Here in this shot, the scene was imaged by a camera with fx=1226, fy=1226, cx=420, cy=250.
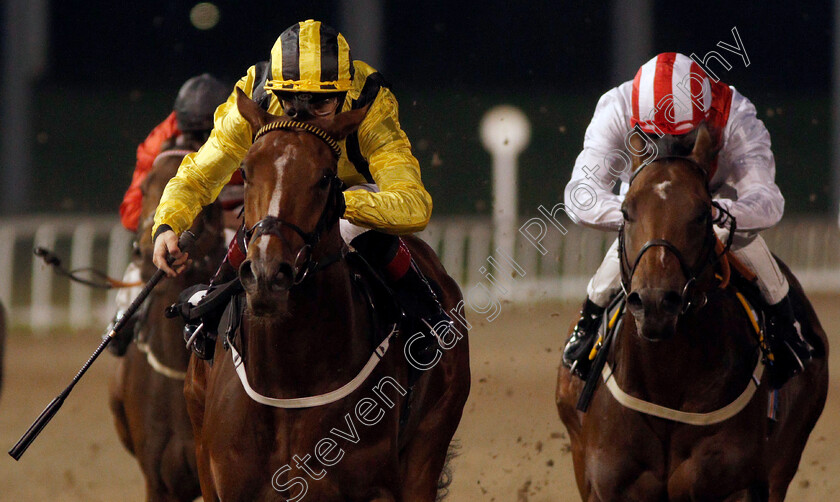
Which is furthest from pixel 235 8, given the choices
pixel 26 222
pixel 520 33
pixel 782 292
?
pixel 782 292

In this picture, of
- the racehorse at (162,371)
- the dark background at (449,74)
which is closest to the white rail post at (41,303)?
the racehorse at (162,371)

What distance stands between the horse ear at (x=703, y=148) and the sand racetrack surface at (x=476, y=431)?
157cm

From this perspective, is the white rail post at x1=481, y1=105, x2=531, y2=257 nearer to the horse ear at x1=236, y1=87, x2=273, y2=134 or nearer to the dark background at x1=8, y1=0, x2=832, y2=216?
the dark background at x1=8, y1=0, x2=832, y2=216

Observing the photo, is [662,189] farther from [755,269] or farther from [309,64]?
[309,64]

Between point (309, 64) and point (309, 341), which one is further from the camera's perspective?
point (309, 64)

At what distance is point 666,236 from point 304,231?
40.8 inches

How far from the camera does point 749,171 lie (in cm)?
400

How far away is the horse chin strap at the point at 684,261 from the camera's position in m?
3.34

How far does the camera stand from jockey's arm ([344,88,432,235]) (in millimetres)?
3205

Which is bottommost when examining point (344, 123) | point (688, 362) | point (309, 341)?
point (688, 362)

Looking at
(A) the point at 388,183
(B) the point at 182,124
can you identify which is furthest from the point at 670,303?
(B) the point at 182,124

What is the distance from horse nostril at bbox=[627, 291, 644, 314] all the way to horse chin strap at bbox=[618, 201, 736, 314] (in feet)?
0.23

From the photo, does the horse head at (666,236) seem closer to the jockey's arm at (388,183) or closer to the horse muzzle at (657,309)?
the horse muzzle at (657,309)

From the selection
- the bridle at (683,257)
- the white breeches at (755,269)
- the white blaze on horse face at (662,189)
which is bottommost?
the white breeches at (755,269)
